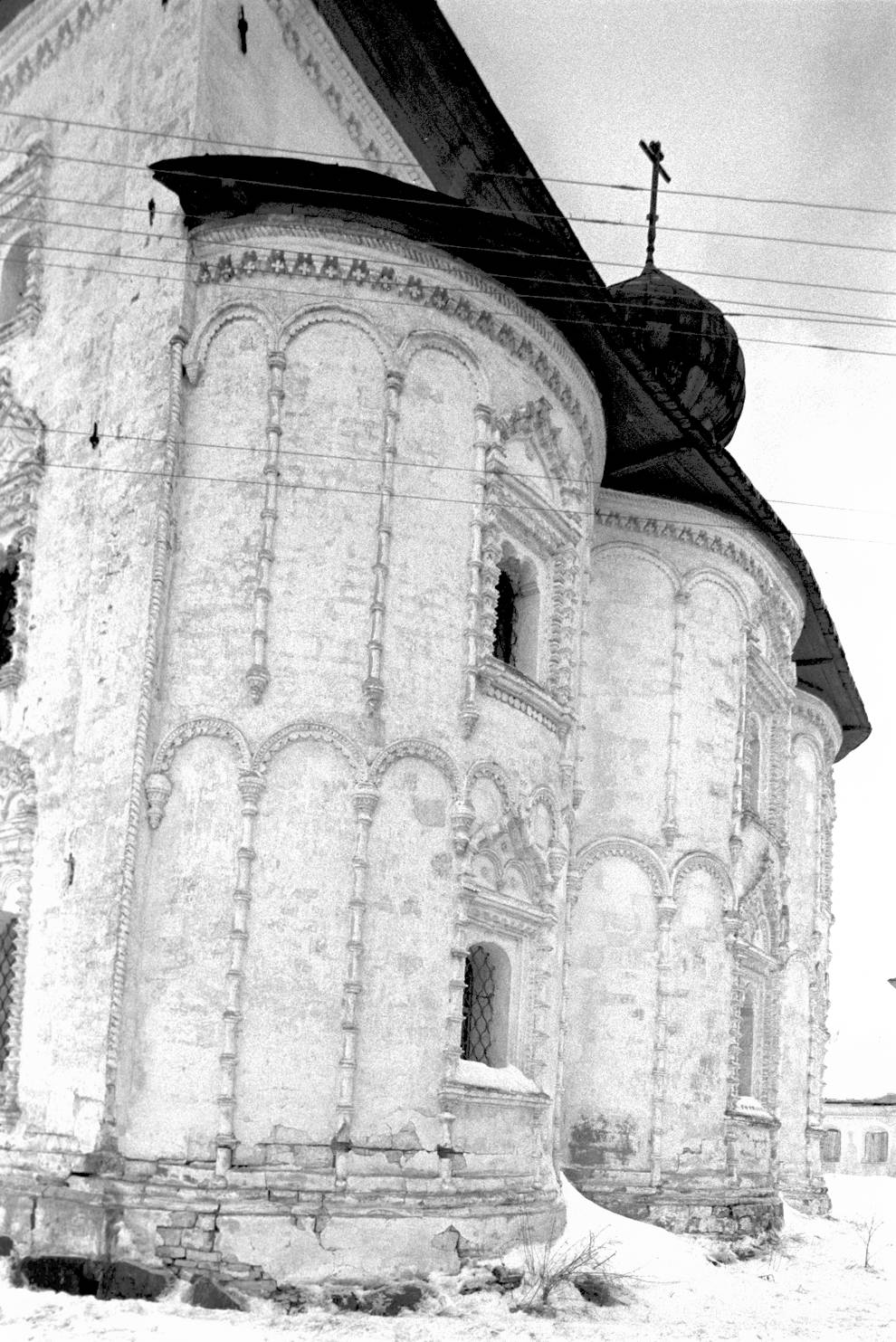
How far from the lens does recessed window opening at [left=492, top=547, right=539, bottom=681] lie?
13.5 metres

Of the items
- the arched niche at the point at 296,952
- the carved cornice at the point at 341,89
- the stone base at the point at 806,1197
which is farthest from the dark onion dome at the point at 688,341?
the stone base at the point at 806,1197

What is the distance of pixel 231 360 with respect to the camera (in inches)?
471

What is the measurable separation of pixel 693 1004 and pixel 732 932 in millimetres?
984

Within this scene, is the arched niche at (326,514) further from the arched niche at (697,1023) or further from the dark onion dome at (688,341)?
the dark onion dome at (688,341)

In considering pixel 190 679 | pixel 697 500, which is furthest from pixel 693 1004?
pixel 190 679

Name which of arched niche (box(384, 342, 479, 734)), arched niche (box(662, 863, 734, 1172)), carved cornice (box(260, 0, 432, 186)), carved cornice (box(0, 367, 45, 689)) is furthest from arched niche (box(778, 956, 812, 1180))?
carved cornice (box(0, 367, 45, 689))

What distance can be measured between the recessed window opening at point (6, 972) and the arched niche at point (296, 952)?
6.54 feet

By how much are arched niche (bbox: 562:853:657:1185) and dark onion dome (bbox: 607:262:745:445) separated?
5.60 meters

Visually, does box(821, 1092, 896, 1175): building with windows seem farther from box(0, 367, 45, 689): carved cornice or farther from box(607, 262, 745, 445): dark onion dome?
box(0, 367, 45, 689): carved cornice

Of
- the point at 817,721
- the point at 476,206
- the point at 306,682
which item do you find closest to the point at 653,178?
the point at 476,206

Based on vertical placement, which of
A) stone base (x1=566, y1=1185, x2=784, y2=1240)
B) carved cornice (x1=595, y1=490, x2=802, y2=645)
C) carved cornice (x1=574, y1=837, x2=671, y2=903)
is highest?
carved cornice (x1=595, y1=490, x2=802, y2=645)

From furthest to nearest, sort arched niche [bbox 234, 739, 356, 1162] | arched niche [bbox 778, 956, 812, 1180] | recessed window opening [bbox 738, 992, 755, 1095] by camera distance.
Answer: arched niche [bbox 778, 956, 812, 1180], recessed window opening [bbox 738, 992, 755, 1095], arched niche [bbox 234, 739, 356, 1162]

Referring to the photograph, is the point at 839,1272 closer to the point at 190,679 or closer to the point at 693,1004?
the point at 693,1004

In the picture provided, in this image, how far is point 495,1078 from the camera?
1202 cm
